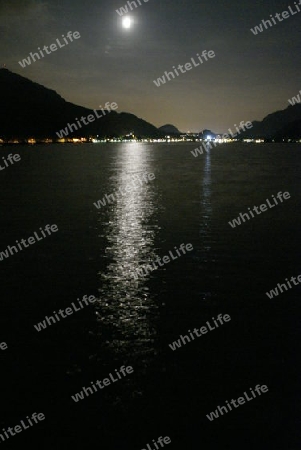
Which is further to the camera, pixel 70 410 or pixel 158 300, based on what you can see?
pixel 158 300

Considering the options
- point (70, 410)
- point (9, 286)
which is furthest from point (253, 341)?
point (9, 286)

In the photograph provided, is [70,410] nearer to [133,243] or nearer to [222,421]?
[222,421]

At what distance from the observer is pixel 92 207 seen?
3262cm

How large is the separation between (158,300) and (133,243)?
24.5 ft

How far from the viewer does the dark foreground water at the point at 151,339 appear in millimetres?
8344

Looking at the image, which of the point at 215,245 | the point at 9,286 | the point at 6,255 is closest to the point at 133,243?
the point at 215,245

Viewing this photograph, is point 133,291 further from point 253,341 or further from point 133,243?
point 133,243

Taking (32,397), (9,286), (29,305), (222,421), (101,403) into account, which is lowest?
(222,421)

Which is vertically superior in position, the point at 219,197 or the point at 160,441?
the point at 219,197

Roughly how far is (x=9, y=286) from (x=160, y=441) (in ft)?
30.3

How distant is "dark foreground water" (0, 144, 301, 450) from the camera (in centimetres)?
834

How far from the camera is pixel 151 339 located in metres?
11.3

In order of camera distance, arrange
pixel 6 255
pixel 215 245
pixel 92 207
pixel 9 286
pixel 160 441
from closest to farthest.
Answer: pixel 160 441
pixel 9 286
pixel 6 255
pixel 215 245
pixel 92 207

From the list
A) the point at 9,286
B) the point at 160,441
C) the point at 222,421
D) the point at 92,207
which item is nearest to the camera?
the point at 160,441
